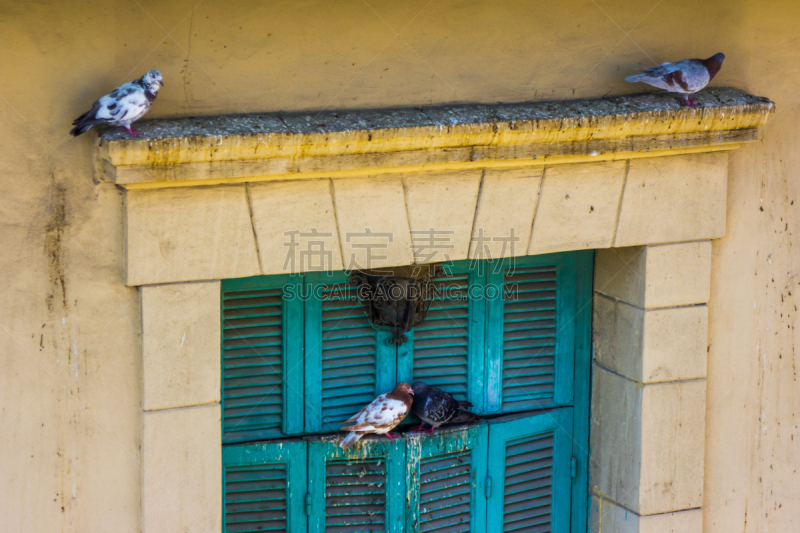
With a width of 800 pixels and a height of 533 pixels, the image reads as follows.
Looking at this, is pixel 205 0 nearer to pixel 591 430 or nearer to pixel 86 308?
pixel 86 308

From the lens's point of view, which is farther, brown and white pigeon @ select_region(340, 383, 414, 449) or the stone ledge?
brown and white pigeon @ select_region(340, 383, 414, 449)

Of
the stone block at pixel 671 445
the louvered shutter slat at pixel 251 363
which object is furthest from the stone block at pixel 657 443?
the louvered shutter slat at pixel 251 363

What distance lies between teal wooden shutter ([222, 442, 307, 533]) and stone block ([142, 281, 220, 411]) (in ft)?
1.82

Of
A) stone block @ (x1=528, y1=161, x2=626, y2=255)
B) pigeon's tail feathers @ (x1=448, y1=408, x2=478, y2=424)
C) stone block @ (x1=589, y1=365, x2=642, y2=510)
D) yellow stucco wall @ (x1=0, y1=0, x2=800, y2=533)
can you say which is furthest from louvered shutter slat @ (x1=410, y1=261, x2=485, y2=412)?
yellow stucco wall @ (x1=0, y1=0, x2=800, y2=533)

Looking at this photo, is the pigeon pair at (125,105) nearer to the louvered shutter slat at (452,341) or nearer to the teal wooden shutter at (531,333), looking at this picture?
the louvered shutter slat at (452,341)

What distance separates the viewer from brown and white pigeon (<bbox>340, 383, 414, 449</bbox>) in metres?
3.93

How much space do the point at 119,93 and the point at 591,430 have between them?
2906mm

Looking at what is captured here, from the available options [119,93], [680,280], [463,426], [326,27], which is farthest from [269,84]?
[680,280]

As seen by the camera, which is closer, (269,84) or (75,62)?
(75,62)

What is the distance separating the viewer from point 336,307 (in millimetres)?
4027

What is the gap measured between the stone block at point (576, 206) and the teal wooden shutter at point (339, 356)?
87cm

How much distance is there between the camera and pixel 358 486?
415 centimetres

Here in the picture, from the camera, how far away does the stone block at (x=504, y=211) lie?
3783mm

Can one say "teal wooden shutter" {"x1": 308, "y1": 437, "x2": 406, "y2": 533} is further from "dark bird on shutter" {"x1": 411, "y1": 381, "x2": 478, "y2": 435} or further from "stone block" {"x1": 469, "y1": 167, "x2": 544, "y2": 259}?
"stone block" {"x1": 469, "y1": 167, "x2": 544, "y2": 259}
